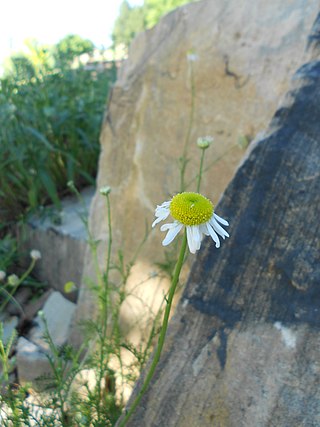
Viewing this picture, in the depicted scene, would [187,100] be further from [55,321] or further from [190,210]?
[190,210]

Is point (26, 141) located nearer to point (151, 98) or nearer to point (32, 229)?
point (32, 229)

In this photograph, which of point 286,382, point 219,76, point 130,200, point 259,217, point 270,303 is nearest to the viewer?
point 286,382

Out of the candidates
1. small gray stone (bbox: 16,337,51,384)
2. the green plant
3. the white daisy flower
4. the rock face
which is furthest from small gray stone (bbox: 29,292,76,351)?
the white daisy flower

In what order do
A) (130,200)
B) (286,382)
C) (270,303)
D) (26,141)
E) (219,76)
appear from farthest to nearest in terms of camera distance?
(26,141) < (130,200) < (219,76) < (270,303) < (286,382)

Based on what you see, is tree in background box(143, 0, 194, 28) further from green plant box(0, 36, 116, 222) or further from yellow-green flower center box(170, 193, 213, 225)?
yellow-green flower center box(170, 193, 213, 225)

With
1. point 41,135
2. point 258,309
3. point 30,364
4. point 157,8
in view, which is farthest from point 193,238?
point 157,8

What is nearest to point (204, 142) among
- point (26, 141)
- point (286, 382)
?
point (286, 382)
